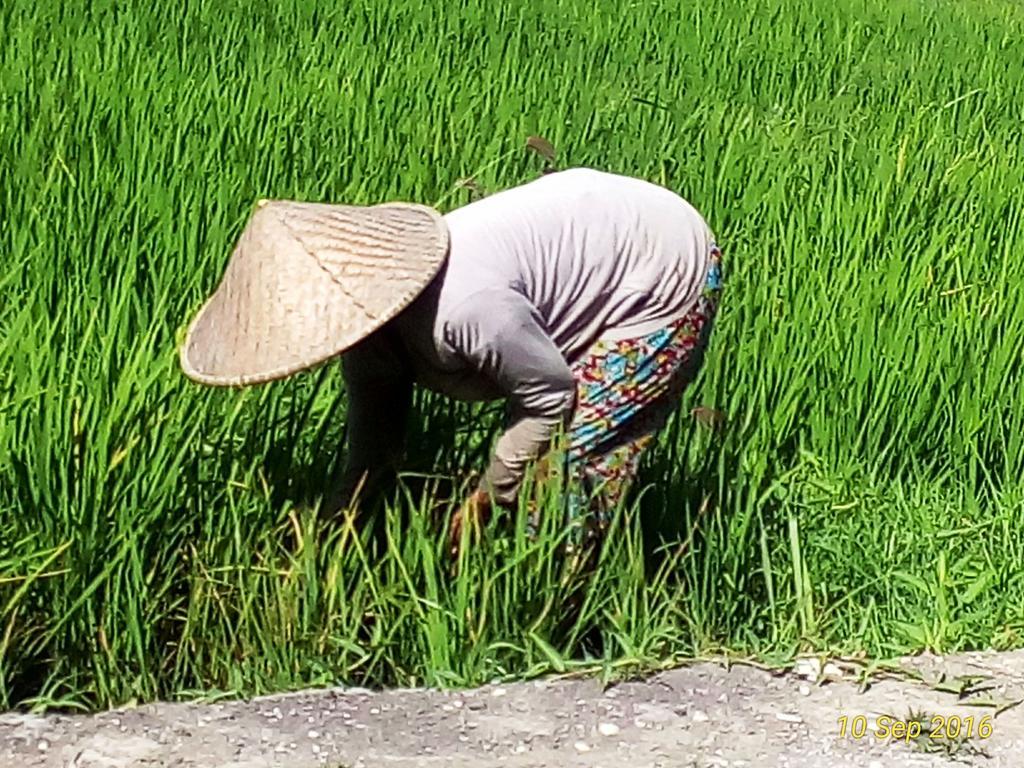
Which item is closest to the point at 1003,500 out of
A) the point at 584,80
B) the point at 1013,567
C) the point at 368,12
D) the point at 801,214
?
the point at 1013,567

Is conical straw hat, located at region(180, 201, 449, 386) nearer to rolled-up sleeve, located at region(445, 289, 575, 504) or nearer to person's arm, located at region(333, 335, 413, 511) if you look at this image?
rolled-up sleeve, located at region(445, 289, 575, 504)

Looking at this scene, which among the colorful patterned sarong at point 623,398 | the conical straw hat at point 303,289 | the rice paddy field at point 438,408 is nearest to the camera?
the conical straw hat at point 303,289

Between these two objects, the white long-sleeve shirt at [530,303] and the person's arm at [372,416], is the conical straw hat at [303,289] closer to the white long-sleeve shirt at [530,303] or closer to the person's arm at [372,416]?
the white long-sleeve shirt at [530,303]

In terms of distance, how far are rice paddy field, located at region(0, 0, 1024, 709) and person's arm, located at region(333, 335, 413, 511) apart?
56 millimetres

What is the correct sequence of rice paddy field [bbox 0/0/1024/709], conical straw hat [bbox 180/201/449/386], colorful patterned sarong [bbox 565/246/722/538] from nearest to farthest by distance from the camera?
conical straw hat [bbox 180/201/449/386], rice paddy field [bbox 0/0/1024/709], colorful patterned sarong [bbox 565/246/722/538]

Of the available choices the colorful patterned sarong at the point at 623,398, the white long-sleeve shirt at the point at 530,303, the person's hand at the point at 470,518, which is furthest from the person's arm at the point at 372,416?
the colorful patterned sarong at the point at 623,398

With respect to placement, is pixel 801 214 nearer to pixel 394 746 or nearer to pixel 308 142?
pixel 308 142

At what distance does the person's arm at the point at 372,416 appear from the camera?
8.12 feet

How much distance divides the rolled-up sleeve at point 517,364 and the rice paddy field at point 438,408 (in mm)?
126

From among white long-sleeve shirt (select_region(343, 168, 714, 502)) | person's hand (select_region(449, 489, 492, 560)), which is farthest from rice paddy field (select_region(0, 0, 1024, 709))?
white long-sleeve shirt (select_region(343, 168, 714, 502))

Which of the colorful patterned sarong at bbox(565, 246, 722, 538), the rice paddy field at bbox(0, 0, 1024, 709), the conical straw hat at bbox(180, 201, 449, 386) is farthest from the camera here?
the colorful patterned sarong at bbox(565, 246, 722, 538)

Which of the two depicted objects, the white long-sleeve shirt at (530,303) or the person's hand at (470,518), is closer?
the white long-sleeve shirt at (530,303)

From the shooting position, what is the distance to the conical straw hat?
2.16 meters

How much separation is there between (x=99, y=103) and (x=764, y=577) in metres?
2.56
